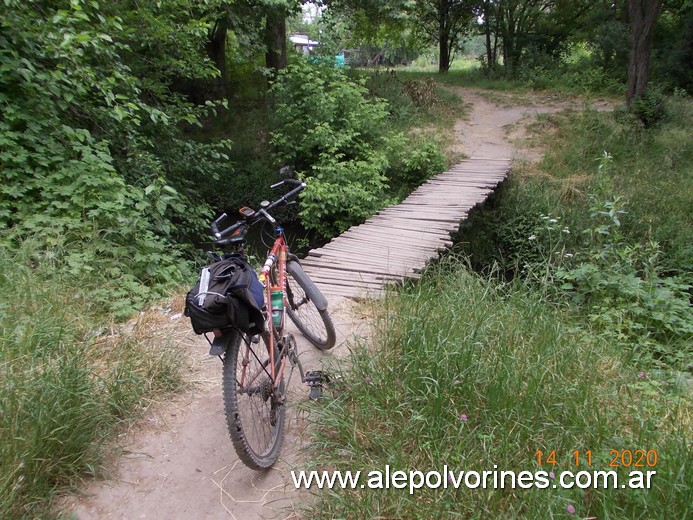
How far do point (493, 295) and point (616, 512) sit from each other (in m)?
1.99

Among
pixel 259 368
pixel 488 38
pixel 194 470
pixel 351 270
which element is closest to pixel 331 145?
pixel 351 270

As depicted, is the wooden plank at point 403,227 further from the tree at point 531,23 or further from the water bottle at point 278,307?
the tree at point 531,23

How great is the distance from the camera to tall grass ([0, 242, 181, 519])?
6.91 feet

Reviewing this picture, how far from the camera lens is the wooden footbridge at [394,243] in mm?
4543

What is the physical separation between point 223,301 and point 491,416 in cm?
133

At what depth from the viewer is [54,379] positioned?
2445 mm

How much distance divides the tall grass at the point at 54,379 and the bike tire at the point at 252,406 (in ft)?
2.48

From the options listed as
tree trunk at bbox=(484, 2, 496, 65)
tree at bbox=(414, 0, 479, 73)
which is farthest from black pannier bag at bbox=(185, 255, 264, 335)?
tree trunk at bbox=(484, 2, 496, 65)

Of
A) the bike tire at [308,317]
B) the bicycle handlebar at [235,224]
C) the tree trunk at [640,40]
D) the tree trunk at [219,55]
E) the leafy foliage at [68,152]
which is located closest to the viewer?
the bicycle handlebar at [235,224]

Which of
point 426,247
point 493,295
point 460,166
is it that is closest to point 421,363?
point 493,295

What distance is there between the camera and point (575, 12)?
17484mm
